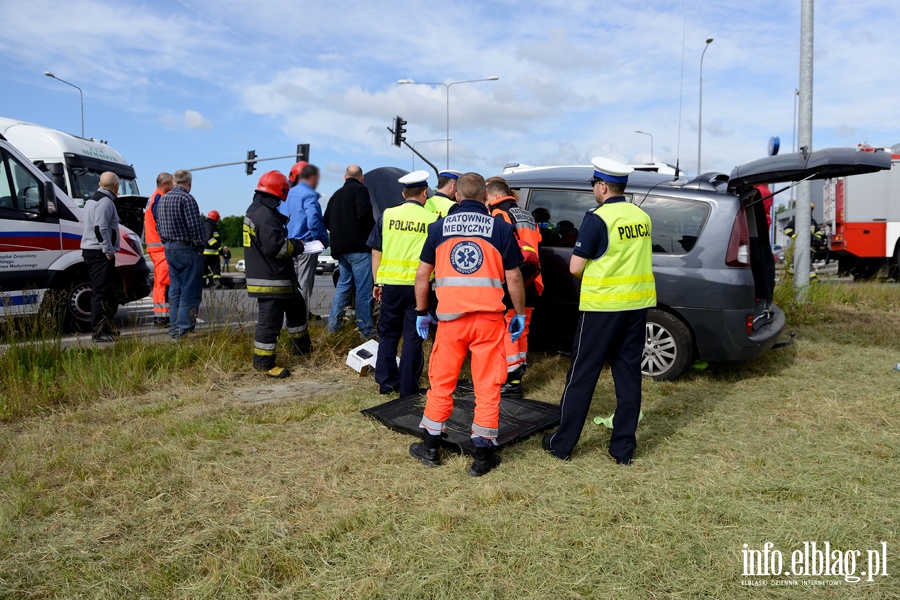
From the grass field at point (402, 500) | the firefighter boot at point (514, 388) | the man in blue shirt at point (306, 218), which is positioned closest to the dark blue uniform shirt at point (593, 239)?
the grass field at point (402, 500)

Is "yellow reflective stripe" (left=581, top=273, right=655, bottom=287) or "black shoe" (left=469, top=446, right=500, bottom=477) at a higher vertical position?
"yellow reflective stripe" (left=581, top=273, right=655, bottom=287)

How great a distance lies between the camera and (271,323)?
5.97 metres

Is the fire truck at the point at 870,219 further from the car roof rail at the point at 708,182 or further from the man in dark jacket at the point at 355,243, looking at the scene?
the man in dark jacket at the point at 355,243

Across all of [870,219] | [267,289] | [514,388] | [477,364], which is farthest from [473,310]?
[870,219]

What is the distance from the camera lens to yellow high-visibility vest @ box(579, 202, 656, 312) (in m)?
3.95

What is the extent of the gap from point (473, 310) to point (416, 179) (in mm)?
1925

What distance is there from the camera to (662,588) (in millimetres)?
2664

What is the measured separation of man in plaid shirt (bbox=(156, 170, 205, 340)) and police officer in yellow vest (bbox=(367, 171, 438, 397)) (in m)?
2.94

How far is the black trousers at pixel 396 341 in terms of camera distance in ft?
17.4

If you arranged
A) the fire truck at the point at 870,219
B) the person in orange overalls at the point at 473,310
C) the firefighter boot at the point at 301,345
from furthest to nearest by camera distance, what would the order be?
the fire truck at the point at 870,219 → the firefighter boot at the point at 301,345 → the person in orange overalls at the point at 473,310

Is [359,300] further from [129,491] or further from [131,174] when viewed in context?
[131,174]

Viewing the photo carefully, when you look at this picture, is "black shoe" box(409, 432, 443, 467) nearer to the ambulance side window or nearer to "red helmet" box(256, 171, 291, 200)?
"red helmet" box(256, 171, 291, 200)

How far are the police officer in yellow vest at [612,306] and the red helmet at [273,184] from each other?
302cm

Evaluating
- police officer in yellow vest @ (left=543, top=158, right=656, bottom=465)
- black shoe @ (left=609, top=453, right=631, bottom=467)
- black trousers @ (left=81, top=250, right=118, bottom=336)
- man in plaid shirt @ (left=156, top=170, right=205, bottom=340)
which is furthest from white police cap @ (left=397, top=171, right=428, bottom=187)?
black trousers @ (left=81, top=250, right=118, bottom=336)
